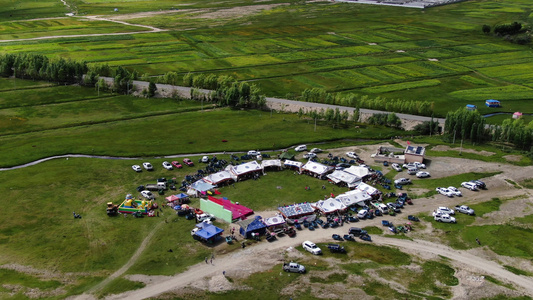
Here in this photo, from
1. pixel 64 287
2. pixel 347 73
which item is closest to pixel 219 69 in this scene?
pixel 347 73

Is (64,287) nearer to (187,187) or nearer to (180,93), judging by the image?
(187,187)

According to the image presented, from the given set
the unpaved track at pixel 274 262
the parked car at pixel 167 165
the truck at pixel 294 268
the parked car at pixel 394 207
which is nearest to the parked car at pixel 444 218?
the parked car at pixel 394 207

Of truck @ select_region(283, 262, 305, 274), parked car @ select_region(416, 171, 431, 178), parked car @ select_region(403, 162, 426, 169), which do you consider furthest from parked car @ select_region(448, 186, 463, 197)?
truck @ select_region(283, 262, 305, 274)

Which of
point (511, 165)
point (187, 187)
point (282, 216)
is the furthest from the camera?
point (511, 165)

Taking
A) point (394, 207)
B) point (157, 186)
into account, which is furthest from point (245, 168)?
point (394, 207)

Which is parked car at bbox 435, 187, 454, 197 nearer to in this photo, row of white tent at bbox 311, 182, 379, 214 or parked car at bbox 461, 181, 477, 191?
parked car at bbox 461, 181, 477, 191

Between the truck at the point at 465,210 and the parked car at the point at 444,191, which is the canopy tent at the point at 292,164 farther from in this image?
the truck at the point at 465,210
